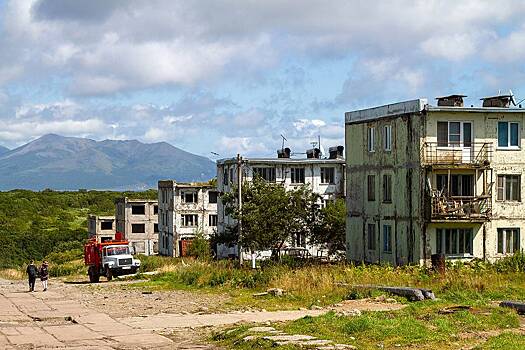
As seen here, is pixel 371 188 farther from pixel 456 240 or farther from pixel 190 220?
pixel 190 220

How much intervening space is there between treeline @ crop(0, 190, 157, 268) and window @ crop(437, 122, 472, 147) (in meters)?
75.2

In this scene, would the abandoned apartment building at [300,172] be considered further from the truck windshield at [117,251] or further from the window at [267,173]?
the truck windshield at [117,251]

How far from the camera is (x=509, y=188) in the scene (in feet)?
157

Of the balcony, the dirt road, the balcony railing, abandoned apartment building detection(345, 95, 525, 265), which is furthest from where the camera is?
the balcony railing

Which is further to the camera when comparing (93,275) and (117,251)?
(117,251)

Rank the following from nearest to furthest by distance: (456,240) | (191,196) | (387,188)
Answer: (456,240), (387,188), (191,196)

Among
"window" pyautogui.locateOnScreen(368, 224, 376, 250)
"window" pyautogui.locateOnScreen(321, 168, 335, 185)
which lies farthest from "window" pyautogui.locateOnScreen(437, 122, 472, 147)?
"window" pyautogui.locateOnScreen(321, 168, 335, 185)

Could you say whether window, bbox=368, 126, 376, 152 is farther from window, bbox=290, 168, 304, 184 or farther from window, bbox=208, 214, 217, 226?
window, bbox=208, 214, 217, 226

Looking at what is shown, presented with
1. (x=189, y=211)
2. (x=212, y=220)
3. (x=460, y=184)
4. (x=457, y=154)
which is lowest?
(x=212, y=220)

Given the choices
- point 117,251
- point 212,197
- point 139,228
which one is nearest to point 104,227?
point 139,228

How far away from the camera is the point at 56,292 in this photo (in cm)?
4416

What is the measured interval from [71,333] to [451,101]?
28.0m

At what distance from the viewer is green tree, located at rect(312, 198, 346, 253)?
6122 cm

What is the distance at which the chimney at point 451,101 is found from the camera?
155 feet
